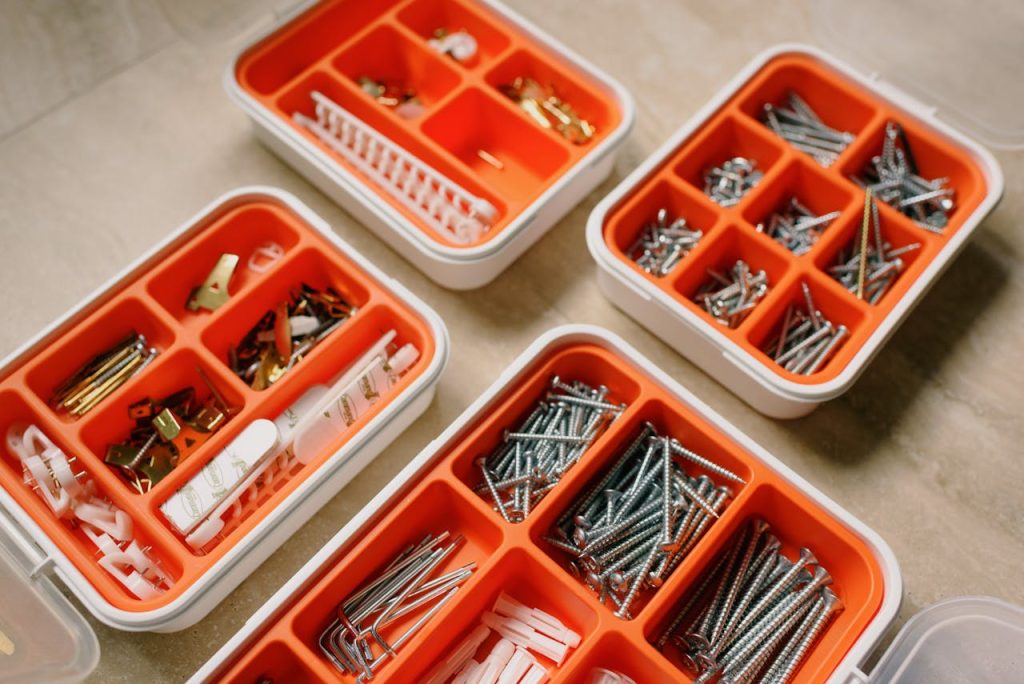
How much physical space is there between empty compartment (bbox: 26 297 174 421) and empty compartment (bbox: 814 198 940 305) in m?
1.29

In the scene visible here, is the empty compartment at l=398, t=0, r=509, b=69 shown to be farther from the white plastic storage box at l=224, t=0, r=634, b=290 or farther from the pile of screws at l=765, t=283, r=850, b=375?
the pile of screws at l=765, t=283, r=850, b=375

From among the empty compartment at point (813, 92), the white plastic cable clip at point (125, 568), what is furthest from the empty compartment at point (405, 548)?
the empty compartment at point (813, 92)

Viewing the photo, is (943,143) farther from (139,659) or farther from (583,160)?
(139,659)

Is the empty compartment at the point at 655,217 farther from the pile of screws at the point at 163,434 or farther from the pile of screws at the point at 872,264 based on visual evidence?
the pile of screws at the point at 163,434

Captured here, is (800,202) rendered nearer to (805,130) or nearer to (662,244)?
(805,130)

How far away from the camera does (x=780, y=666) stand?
4.82 feet

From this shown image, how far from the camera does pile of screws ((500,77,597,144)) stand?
1982 millimetres

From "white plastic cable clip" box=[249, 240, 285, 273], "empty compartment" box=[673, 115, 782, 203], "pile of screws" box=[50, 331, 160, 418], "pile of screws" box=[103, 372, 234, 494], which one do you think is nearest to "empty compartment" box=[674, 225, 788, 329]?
"empty compartment" box=[673, 115, 782, 203]

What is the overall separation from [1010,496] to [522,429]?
945 mm

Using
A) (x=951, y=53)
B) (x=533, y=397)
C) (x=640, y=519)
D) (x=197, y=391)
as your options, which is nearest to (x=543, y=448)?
(x=533, y=397)

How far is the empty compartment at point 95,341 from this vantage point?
1.63 metres

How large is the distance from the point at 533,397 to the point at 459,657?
47 centimetres

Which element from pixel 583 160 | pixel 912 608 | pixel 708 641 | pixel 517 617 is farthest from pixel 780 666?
pixel 583 160

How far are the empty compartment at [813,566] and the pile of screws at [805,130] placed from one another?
2.63 feet
